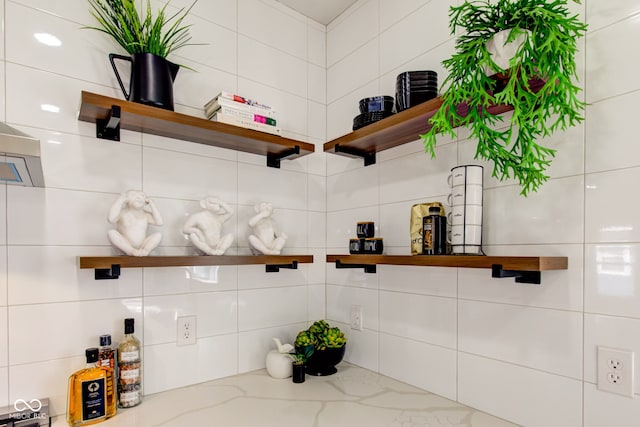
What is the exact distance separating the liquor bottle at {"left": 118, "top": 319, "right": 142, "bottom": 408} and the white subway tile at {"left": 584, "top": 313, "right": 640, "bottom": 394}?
130 centimetres

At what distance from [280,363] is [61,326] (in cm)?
76

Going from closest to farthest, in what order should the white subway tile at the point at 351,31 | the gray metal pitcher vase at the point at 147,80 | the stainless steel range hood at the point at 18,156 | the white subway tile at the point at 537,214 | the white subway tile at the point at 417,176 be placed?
the stainless steel range hood at the point at 18,156 < the white subway tile at the point at 537,214 < the gray metal pitcher vase at the point at 147,80 < the white subway tile at the point at 417,176 < the white subway tile at the point at 351,31

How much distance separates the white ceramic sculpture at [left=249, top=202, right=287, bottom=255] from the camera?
1.47 metres

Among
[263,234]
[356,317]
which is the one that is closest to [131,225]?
[263,234]

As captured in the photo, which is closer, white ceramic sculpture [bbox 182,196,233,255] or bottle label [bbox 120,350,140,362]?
bottle label [bbox 120,350,140,362]

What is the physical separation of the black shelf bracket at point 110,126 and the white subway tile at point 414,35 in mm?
1053

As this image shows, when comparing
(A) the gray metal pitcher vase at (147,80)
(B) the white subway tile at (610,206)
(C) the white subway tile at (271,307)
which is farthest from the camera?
(C) the white subway tile at (271,307)

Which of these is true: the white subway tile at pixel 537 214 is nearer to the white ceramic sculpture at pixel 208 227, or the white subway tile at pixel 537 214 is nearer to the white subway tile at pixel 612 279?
the white subway tile at pixel 612 279

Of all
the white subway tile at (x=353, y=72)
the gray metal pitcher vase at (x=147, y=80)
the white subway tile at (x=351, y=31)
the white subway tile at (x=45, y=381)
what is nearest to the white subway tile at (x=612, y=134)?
the white subway tile at (x=353, y=72)

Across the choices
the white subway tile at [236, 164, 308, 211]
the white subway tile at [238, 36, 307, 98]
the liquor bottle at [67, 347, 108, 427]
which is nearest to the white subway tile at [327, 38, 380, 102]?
the white subway tile at [238, 36, 307, 98]

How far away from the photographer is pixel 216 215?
138cm

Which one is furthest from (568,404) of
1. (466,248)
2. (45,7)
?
(45,7)

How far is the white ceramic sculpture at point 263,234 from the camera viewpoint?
147 cm

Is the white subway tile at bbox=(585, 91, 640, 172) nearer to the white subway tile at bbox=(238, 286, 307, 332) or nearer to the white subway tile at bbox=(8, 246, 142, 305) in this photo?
the white subway tile at bbox=(238, 286, 307, 332)
